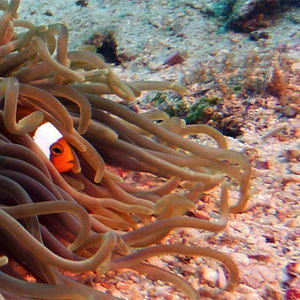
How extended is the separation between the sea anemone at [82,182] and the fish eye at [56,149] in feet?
0.13

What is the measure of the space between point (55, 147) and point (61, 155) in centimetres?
3

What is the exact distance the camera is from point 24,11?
4508 millimetres

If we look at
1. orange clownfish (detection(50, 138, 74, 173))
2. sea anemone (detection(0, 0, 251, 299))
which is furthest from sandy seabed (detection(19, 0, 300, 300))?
orange clownfish (detection(50, 138, 74, 173))

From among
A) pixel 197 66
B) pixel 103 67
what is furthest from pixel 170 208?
pixel 197 66

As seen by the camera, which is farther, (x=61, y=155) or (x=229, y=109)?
(x=229, y=109)

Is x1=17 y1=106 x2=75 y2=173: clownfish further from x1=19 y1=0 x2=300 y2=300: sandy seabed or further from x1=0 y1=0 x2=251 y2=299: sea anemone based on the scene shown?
x1=19 y1=0 x2=300 y2=300: sandy seabed

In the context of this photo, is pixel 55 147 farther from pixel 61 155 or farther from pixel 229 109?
pixel 229 109

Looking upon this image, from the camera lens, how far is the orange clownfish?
1.42 m

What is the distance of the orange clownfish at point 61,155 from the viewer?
1.42 metres

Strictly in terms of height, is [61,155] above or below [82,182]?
above

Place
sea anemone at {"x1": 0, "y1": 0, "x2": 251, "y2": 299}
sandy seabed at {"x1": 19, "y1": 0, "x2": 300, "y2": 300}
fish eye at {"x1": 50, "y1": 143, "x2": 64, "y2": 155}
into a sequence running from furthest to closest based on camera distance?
fish eye at {"x1": 50, "y1": 143, "x2": 64, "y2": 155} → sandy seabed at {"x1": 19, "y1": 0, "x2": 300, "y2": 300} → sea anemone at {"x1": 0, "y1": 0, "x2": 251, "y2": 299}

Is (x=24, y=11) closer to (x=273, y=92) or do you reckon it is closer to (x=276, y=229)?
(x=273, y=92)

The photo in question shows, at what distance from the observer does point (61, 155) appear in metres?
1.42

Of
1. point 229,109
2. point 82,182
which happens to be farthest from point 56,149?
point 229,109
